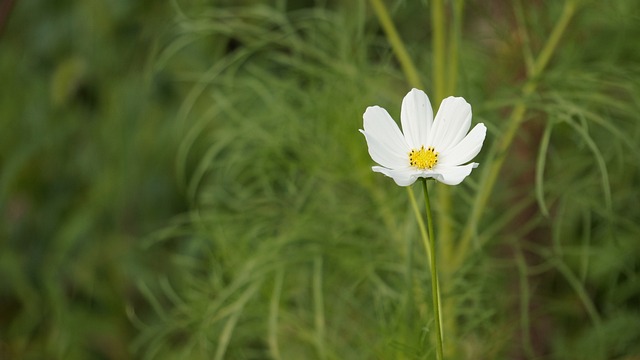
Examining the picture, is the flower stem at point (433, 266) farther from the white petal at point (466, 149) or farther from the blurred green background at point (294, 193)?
the blurred green background at point (294, 193)

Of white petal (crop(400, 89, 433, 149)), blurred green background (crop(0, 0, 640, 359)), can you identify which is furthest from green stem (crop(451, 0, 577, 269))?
white petal (crop(400, 89, 433, 149))

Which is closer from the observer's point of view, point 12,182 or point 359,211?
point 359,211

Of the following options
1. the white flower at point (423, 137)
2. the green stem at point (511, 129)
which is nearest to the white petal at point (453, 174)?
the white flower at point (423, 137)

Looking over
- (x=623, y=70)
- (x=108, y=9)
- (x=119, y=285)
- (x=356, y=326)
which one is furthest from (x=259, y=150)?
(x=108, y=9)

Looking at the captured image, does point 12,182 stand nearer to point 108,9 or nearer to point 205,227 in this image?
point 108,9

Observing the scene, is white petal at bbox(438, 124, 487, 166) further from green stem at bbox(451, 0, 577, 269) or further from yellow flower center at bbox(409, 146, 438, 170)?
green stem at bbox(451, 0, 577, 269)

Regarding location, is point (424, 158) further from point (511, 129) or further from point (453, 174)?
point (511, 129)

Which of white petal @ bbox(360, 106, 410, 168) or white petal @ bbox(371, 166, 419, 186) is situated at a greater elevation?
white petal @ bbox(360, 106, 410, 168)
